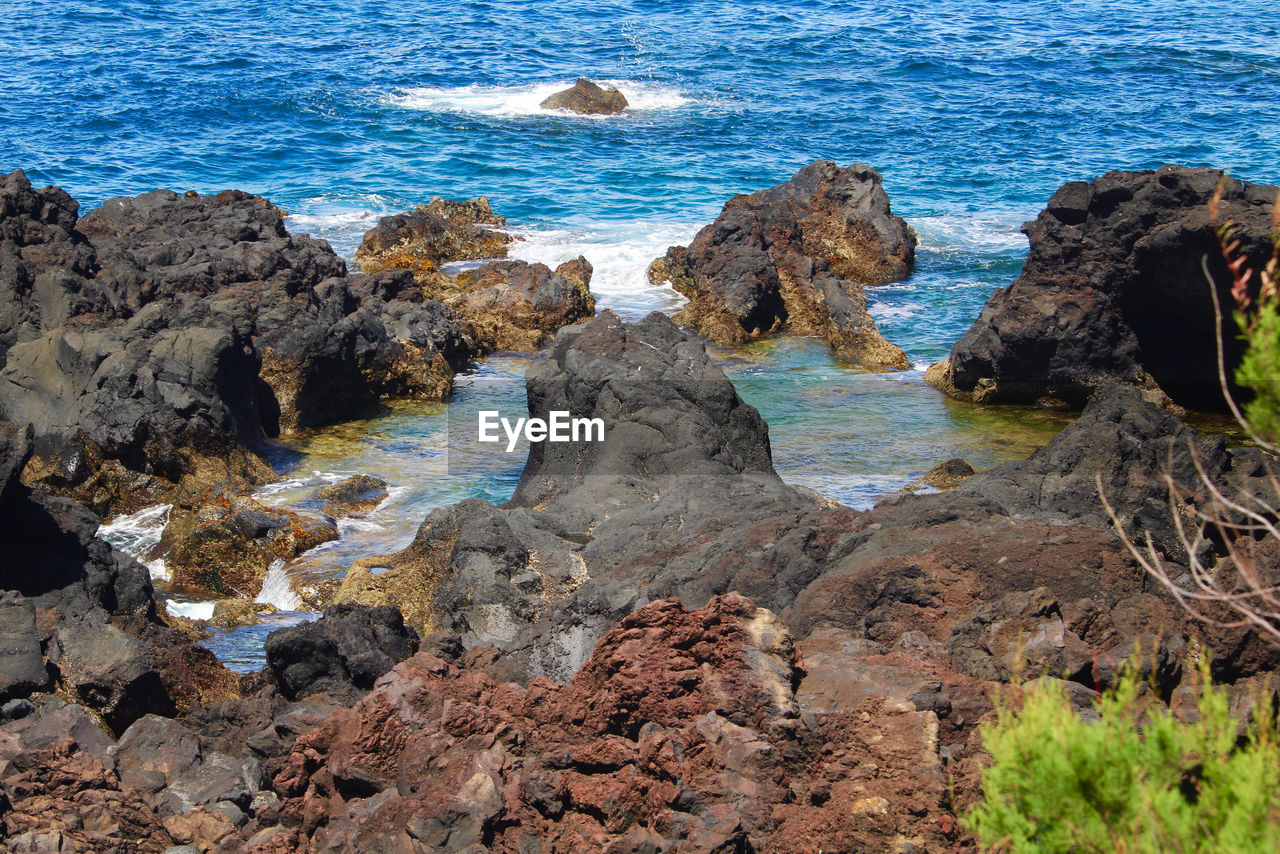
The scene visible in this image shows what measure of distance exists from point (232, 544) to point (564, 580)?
15.8 ft

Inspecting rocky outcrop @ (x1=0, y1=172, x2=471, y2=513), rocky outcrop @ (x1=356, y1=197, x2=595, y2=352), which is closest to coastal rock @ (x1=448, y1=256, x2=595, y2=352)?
rocky outcrop @ (x1=356, y1=197, x2=595, y2=352)

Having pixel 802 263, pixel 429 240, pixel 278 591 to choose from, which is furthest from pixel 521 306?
pixel 278 591

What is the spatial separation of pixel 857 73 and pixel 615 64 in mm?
9800

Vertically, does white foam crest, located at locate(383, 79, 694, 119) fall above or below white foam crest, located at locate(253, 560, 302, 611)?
above

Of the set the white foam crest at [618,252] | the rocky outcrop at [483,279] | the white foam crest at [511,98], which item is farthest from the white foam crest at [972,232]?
the white foam crest at [511,98]

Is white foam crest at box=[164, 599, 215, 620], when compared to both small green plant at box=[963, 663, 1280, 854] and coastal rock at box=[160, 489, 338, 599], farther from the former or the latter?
small green plant at box=[963, 663, 1280, 854]

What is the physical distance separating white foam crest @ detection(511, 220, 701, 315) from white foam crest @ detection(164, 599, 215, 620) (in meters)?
12.9

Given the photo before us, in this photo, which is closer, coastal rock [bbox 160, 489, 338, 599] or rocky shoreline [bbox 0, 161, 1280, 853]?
rocky shoreline [bbox 0, 161, 1280, 853]

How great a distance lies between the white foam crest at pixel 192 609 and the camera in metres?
12.1

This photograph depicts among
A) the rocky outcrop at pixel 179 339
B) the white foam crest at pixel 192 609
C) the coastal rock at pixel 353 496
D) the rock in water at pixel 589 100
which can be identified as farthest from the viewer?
the rock in water at pixel 589 100

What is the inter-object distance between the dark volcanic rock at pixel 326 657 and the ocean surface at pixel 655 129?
346 centimetres

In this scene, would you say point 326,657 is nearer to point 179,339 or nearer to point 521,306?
point 179,339

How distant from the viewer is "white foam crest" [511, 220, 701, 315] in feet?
82.0

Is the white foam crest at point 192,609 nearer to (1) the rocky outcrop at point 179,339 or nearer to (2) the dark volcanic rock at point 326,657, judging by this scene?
(1) the rocky outcrop at point 179,339
